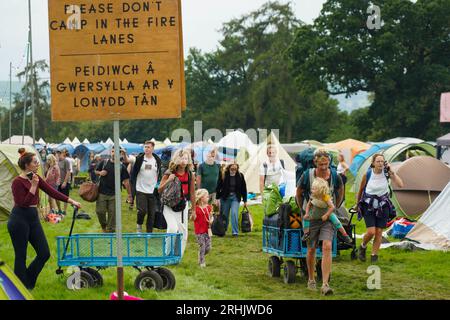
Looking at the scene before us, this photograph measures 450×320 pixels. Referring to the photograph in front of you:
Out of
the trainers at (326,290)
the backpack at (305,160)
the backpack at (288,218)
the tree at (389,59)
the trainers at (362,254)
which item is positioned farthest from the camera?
the tree at (389,59)

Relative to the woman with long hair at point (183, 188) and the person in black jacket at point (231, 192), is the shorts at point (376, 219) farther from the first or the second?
the person in black jacket at point (231, 192)

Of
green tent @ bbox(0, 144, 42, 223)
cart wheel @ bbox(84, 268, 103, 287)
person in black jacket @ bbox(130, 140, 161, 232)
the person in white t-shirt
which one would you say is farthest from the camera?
green tent @ bbox(0, 144, 42, 223)

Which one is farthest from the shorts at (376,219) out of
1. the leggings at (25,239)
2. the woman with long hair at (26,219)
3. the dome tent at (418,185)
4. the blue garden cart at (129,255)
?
the dome tent at (418,185)

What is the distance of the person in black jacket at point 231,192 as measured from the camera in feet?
59.9

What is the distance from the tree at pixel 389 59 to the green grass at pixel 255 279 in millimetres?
47243

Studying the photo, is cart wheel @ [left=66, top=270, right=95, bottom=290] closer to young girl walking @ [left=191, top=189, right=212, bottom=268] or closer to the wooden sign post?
the wooden sign post

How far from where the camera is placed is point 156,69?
842 centimetres

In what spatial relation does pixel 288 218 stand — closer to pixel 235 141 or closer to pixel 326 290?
pixel 326 290

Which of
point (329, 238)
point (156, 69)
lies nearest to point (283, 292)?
point (329, 238)

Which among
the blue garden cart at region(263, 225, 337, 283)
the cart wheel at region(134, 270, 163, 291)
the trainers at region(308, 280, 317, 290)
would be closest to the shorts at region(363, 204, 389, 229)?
the blue garden cart at region(263, 225, 337, 283)

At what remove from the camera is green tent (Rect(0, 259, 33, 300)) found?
7184 mm

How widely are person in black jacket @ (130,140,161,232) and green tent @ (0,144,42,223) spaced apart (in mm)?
6387

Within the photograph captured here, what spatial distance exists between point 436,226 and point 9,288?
9.96 m

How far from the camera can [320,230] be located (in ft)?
35.4
